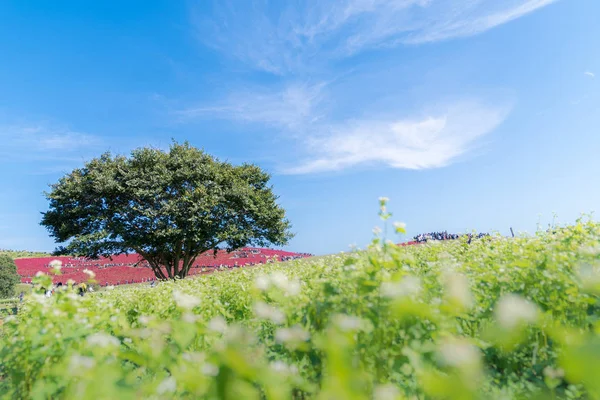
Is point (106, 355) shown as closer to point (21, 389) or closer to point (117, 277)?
point (21, 389)

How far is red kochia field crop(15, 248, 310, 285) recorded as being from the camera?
89.4 feet

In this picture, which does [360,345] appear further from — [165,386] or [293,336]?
[165,386]

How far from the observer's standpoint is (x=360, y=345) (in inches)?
114

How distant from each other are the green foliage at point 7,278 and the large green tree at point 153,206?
2.82 meters

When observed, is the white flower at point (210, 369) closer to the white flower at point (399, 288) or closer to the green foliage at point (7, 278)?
the white flower at point (399, 288)

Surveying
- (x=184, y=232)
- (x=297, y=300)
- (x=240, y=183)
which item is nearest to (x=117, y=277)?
(x=184, y=232)

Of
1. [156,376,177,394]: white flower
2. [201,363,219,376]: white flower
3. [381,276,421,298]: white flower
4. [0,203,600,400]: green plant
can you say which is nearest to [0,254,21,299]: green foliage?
[0,203,600,400]: green plant

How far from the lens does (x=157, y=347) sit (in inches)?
106

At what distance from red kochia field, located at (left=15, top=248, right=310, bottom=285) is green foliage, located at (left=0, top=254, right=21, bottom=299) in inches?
157

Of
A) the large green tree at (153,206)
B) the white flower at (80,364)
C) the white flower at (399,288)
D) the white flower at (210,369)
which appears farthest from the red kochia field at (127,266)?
the white flower at (210,369)

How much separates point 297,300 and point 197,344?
2267 millimetres

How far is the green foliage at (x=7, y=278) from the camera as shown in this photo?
21.6 meters

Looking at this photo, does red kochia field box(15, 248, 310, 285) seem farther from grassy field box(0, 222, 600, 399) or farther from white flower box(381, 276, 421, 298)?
white flower box(381, 276, 421, 298)

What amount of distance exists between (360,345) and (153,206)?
2129 centimetres
